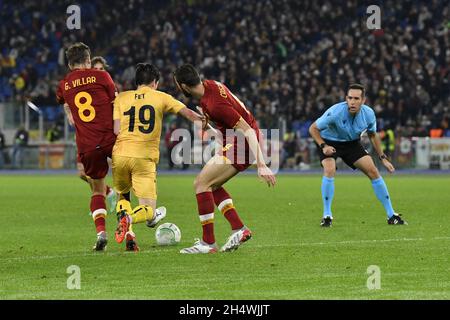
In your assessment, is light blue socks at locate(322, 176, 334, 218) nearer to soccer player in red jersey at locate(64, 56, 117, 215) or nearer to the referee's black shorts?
the referee's black shorts

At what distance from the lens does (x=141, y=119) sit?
38.7ft

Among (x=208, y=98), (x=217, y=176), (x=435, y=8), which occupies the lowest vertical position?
(x=217, y=176)

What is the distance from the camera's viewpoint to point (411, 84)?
37.5m

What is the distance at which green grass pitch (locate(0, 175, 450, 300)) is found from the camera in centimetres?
871

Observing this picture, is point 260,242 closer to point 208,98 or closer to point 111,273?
point 208,98

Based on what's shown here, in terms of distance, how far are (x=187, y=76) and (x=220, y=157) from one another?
3.38 ft

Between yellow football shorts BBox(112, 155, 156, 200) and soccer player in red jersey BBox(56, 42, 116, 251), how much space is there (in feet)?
0.96

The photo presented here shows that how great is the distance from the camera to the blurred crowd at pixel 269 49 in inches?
1490

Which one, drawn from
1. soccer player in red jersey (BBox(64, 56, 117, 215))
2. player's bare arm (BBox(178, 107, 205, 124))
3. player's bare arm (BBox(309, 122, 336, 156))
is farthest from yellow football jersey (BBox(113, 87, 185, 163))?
player's bare arm (BBox(309, 122, 336, 156))

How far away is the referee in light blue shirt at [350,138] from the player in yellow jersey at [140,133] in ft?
13.4

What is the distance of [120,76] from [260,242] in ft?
100
